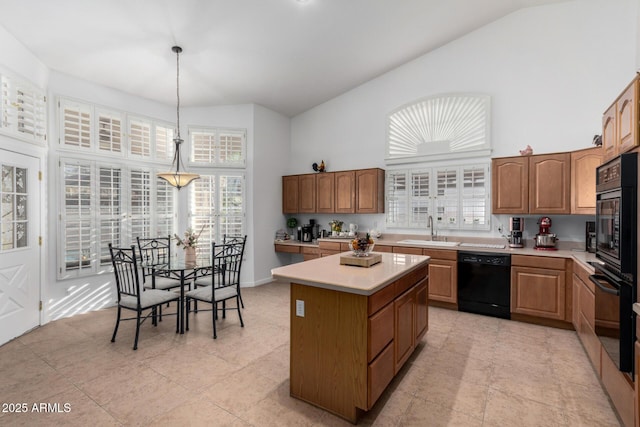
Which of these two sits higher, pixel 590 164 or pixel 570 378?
pixel 590 164

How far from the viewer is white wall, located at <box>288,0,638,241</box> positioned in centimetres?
377

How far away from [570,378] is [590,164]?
7.86ft

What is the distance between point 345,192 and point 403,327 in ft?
10.8

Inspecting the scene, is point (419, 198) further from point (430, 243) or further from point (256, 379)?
point (256, 379)

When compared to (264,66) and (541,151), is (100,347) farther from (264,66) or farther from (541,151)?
(541,151)

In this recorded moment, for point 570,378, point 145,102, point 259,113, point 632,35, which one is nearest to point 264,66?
point 259,113

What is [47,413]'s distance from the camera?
6.97 ft

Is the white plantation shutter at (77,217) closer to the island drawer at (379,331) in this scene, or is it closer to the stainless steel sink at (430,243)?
the island drawer at (379,331)

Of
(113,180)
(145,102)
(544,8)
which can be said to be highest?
(544,8)

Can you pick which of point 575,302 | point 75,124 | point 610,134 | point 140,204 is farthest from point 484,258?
point 75,124

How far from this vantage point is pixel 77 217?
13.4 feet

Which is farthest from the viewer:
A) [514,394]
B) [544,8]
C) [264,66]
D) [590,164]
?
[264,66]

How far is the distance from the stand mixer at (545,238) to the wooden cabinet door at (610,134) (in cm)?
133

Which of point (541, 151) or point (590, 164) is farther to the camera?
point (541, 151)
